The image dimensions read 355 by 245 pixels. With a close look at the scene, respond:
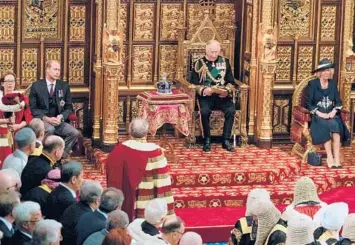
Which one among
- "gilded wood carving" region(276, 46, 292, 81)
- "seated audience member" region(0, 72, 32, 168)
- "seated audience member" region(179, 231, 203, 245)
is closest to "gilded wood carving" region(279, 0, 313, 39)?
"gilded wood carving" region(276, 46, 292, 81)

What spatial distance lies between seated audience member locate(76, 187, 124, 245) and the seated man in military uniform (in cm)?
615

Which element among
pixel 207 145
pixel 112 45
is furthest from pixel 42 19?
pixel 207 145

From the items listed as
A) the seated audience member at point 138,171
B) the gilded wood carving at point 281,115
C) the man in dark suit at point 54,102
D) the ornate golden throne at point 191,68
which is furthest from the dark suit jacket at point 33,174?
the gilded wood carving at point 281,115

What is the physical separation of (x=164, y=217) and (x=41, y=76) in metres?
6.87

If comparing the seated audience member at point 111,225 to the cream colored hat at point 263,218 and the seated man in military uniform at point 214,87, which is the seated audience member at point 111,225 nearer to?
the cream colored hat at point 263,218

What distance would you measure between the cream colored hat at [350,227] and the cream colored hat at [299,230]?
0.58 m

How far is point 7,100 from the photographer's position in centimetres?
1673

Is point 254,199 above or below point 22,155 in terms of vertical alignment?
below

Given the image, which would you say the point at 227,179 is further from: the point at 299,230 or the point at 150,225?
the point at 299,230

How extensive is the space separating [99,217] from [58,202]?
2.36 ft

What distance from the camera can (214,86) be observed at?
18.5 metres

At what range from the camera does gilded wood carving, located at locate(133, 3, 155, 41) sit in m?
19.2

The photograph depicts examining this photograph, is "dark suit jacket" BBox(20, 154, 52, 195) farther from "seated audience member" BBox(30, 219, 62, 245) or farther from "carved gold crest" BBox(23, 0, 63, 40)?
"carved gold crest" BBox(23, 0, 63, 40)

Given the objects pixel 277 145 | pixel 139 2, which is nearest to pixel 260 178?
pixel 277 145
